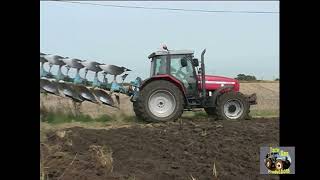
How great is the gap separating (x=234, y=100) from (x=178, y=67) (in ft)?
5.37

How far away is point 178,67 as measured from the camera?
39.2 ft

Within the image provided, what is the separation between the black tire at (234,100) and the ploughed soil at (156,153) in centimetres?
250

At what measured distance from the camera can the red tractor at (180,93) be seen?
38.4 feet

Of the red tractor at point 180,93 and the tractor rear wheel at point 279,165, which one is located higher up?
the red tractor at point 180,93

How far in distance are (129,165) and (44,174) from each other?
1152 millimetres

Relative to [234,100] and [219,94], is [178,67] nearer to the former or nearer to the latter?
[219,94]

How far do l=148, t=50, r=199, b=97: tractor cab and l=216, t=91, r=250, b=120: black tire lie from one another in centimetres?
64

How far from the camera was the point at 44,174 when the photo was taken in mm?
6164

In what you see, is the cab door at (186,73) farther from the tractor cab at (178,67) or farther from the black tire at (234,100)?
the black tire at (234,100)

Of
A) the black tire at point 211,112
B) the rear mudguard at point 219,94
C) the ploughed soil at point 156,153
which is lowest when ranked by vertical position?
the ploughed soil at point 156,153

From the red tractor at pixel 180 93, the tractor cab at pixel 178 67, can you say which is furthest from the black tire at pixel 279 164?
the tractor cab at pixel 178 67

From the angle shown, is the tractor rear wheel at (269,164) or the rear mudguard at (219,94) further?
the rear mudguard at (219,94)

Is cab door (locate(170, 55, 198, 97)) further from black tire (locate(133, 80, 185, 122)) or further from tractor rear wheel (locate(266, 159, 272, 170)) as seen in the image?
tractor rear wheel (locate(266, 159, 272, 170))
